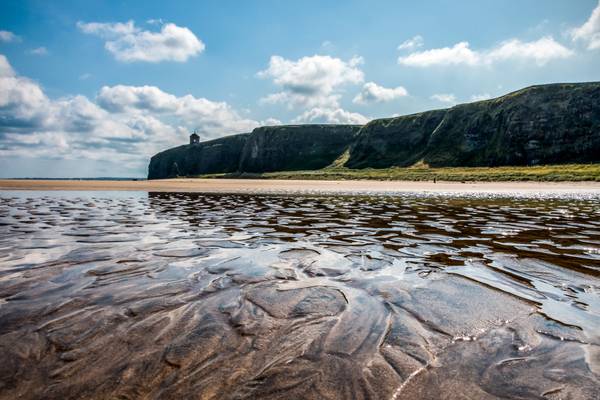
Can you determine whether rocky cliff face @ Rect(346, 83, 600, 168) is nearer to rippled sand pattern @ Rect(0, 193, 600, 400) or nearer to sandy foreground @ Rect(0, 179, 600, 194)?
sandy foreground @ Rect(0, 179, 600, 194)

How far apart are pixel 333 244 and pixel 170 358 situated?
563 centimetres

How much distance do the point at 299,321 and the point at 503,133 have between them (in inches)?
5824

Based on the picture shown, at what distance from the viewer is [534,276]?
5.54m

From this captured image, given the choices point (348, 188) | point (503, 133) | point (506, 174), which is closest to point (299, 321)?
point (348, 188)

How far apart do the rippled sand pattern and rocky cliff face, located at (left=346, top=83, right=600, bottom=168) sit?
13460 centimetres

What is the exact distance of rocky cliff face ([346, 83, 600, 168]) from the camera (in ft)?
376

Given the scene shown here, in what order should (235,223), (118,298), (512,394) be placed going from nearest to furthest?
(512,394) → (118,298) → (235,223)

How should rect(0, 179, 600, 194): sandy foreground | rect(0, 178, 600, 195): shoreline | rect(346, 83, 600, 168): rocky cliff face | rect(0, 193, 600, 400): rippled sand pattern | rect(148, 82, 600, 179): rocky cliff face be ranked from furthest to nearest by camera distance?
1. rect(148, 82, 600, 179): rocky cliff face
2. rect(346, 83, 600, 168): rocky cliff face
3. rect(0, 179, 600, 194): sandy foreground
4. rect(0, 178, 600, 195): shoreline
5. rect(0, 193, 600, 400): rippled sand pattern

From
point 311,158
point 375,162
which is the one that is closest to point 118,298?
point 375,162

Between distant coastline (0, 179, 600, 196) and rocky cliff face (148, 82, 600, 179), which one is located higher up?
rocky cliff face (148, 82, 600, 179)

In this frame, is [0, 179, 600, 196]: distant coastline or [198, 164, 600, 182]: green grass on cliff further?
[198, 164, 600, 182]: green grass on cliff

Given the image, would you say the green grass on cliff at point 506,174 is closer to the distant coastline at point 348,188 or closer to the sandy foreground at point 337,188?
the sandy foreground at point 337,188

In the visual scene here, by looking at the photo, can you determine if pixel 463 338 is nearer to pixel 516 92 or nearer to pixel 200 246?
pixel 200 246

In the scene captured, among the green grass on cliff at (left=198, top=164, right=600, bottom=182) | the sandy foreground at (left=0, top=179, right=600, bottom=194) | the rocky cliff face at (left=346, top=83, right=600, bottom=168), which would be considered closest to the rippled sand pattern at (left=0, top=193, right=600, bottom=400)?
the sandy foreground at (left=0, top=179, right=600, bottom=194)
